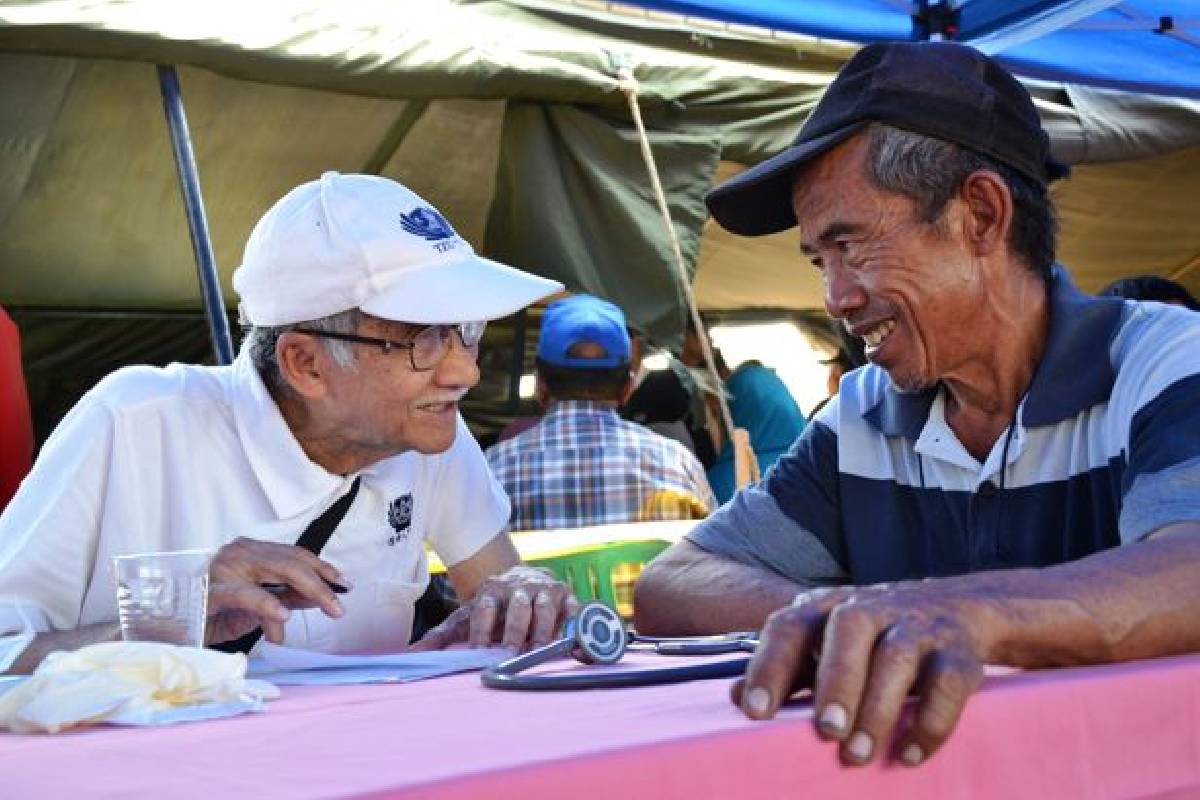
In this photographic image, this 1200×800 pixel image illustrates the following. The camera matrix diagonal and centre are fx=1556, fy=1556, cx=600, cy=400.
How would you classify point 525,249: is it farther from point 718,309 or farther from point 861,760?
point 861,760

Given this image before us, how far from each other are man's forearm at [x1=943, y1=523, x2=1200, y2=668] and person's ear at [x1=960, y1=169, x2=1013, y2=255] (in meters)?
0.70

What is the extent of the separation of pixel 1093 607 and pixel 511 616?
3.10 ft

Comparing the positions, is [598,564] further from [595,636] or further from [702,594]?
[595,636]

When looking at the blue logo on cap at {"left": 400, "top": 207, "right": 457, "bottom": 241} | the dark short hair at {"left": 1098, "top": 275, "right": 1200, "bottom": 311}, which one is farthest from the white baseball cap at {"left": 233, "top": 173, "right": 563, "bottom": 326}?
the dark short hair at {"left": 1098, "top": 275, "right": 1200, "bottom": 311}

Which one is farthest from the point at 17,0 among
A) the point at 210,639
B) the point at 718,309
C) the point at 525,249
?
the point at 718,309

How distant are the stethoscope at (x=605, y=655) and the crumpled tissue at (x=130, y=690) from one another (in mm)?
240

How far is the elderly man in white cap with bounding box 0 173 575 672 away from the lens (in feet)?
7.17

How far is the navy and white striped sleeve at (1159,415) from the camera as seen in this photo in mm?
1619

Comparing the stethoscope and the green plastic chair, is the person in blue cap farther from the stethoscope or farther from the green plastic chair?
the stethoscope

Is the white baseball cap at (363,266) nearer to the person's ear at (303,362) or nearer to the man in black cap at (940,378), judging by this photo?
the person's ear at (303,362)

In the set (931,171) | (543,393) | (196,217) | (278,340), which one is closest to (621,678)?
(931,171)

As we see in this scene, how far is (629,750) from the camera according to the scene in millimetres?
898

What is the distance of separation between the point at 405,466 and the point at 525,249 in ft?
9.16

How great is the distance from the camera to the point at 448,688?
4.81ft
